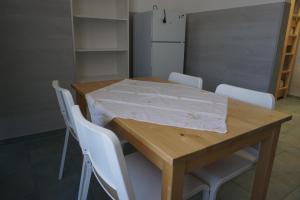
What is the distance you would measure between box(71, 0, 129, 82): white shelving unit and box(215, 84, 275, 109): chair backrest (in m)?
1.69

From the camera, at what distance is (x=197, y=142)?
81 cm

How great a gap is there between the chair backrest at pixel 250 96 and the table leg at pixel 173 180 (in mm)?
838

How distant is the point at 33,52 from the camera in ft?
7.20

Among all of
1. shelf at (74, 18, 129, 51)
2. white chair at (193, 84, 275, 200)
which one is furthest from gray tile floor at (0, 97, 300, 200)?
shelf at (74, 18, 129, 51)

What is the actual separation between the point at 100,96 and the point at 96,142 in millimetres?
723

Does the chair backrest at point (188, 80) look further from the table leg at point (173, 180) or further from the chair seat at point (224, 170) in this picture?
the table leg at point (173, 180)

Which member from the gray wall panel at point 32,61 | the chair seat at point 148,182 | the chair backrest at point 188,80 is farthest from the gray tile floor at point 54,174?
the chair backrest at point 188,80

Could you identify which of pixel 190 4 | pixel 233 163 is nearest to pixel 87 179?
pixel 233 163

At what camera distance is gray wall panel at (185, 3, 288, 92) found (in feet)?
7.85

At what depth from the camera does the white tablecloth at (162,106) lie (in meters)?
1.02

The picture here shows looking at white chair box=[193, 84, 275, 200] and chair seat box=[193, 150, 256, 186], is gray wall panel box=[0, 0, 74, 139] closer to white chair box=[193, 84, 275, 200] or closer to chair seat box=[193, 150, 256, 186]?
white chair box=[193, 84, 275, 200]

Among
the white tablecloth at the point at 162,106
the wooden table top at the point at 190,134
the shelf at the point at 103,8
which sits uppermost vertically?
the shelf at the point at 103,8

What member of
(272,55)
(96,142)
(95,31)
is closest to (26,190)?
(96,142)

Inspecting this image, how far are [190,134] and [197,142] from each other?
0.24 feet
